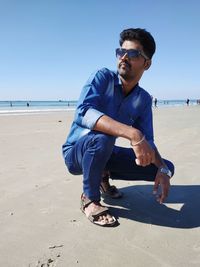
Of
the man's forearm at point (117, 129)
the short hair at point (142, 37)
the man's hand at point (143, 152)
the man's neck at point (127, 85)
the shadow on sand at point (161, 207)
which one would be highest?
the short hair at point (142, 37)

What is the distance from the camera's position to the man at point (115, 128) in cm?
252

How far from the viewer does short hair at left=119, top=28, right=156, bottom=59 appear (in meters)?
2.80

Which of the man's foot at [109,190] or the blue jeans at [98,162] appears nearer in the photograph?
the blue jeans at [98,162]

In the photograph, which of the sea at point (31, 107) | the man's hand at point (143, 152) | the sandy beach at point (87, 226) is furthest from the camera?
the sea at point (31, 107)

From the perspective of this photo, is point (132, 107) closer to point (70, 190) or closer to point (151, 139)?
point (151, 139)

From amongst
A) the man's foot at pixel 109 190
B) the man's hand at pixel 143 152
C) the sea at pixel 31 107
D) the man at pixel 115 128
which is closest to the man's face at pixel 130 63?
the man at pixel 115 128

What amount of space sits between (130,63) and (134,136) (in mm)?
765

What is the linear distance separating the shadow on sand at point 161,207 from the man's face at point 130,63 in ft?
3.92

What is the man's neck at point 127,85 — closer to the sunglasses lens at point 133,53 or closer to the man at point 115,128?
the man at point 115,128

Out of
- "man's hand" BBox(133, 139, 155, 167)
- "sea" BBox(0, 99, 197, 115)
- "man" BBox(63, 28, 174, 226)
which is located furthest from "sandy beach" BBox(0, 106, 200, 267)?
"sea" BBox(0, 99, 197, 115)

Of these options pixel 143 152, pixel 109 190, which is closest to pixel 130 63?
pixel 143 152

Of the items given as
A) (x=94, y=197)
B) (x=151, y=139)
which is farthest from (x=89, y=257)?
(x=151, y=139)

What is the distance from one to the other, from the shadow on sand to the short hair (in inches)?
55.3

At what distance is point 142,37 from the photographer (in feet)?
9.21
